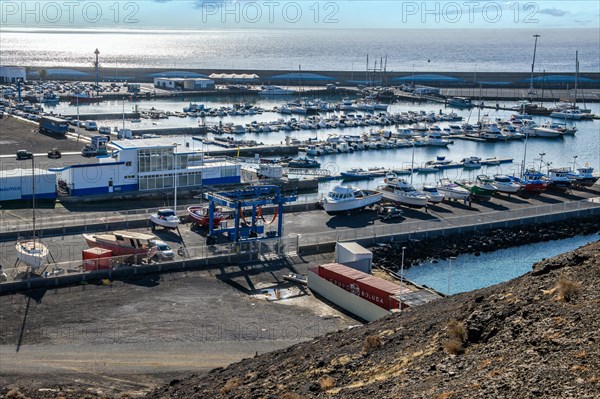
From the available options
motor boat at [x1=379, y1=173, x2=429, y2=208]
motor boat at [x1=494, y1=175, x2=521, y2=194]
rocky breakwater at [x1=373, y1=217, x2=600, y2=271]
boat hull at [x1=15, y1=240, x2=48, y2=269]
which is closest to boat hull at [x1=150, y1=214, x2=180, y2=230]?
boat hull at [x1=15, y1=240, x2=48, y2=269]

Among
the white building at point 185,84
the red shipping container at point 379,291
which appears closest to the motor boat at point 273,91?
the white building at point 185,84

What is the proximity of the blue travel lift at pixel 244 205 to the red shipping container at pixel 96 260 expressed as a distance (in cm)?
432

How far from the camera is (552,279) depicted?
14641 mm

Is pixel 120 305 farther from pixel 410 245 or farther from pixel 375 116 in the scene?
pixel 375 116

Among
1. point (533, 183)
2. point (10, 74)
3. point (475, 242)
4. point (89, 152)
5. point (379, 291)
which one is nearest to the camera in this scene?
point (379, 291)

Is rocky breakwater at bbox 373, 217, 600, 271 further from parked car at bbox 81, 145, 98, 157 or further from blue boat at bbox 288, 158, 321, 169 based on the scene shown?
parked car at bbox 81, 145, 98, 157

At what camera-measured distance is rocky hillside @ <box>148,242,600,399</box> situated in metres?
11.1

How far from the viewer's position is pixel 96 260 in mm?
26016

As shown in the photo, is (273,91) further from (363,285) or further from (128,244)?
(363,285)

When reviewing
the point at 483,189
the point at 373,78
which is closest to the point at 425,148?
the point at 483,189

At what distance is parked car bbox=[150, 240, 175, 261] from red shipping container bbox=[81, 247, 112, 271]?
1490 millimetres

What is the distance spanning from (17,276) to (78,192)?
11.9 metres

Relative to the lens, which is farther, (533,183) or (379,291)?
(533,183)

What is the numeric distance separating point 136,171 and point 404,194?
11695 mm
